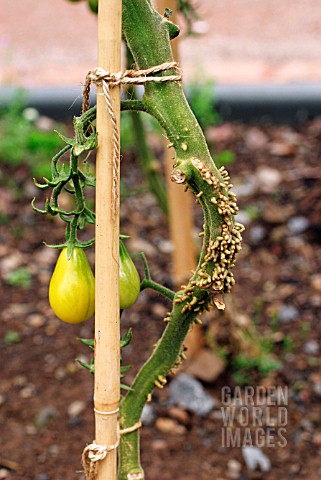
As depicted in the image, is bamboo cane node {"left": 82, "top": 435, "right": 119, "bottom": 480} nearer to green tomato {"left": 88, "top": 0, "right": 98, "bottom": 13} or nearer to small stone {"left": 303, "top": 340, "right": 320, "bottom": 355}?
green tomato {"left": 88, "top": 0, "right": 98, "bottom": 13}

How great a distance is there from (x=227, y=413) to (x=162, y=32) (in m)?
1.03

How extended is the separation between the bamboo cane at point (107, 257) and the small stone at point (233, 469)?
0.67 meters

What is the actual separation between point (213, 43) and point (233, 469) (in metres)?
2.86

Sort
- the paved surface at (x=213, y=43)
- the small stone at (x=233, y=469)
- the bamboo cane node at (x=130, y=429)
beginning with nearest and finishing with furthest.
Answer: the bamboo cane node at (x=130, y=429) → the small stone at (x=233, y=469) → the paved surface at (x=213, y=43)

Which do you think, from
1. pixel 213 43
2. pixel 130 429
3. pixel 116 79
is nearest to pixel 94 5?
pixel 116 79

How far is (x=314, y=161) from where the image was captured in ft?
8.34

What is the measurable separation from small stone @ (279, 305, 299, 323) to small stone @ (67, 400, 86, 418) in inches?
21.7

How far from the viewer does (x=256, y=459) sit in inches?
59.3

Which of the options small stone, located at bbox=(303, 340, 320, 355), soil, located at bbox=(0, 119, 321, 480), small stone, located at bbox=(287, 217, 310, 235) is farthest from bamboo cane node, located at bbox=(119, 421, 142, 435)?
small stone, located at bbox=(287, 217, 310, 235)

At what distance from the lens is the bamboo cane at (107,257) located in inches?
31.3

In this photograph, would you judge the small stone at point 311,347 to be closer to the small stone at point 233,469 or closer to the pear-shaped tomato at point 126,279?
the small stone at point 233,469

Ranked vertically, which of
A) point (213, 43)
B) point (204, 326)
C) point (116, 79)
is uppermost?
point (213, 43)

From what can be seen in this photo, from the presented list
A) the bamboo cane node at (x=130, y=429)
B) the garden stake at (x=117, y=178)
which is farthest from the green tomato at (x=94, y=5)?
the bamboo cane node at (x=130, y=429)

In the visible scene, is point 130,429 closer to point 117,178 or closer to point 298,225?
point 117,178
